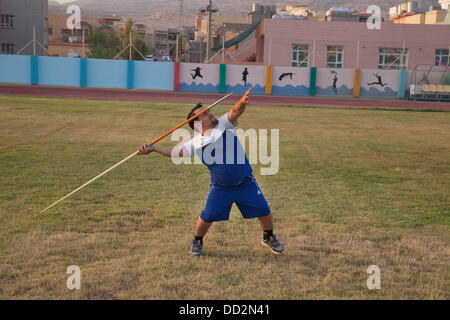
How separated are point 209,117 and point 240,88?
31.5 m

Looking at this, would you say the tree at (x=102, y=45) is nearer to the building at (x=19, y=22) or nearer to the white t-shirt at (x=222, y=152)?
the building at (x=19, y=22)

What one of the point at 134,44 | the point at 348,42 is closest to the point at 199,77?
the point at 348,42

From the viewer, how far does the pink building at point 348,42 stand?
43.4 m

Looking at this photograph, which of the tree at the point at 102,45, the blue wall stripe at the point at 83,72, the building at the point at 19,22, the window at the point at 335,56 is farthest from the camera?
the tree at the point at 102,45

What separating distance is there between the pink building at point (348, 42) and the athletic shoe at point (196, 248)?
3911 cm

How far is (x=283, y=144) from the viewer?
42.0ft

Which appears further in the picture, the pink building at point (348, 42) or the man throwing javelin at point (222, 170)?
the pink building at point (348, 42)

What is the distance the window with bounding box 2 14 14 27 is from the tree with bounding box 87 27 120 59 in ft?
55.6

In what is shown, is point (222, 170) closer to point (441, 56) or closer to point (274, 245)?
point (274, 245)

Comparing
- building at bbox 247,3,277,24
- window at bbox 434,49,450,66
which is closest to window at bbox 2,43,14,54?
building at bbox 247,3,277,24

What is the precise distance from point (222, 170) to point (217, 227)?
1362 millimetres

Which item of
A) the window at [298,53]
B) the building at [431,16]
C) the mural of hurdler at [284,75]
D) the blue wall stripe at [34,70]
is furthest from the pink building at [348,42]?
the blue wall stripe at [34,70]

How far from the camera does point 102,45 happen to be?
8156cm

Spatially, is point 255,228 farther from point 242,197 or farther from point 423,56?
point 423,56
